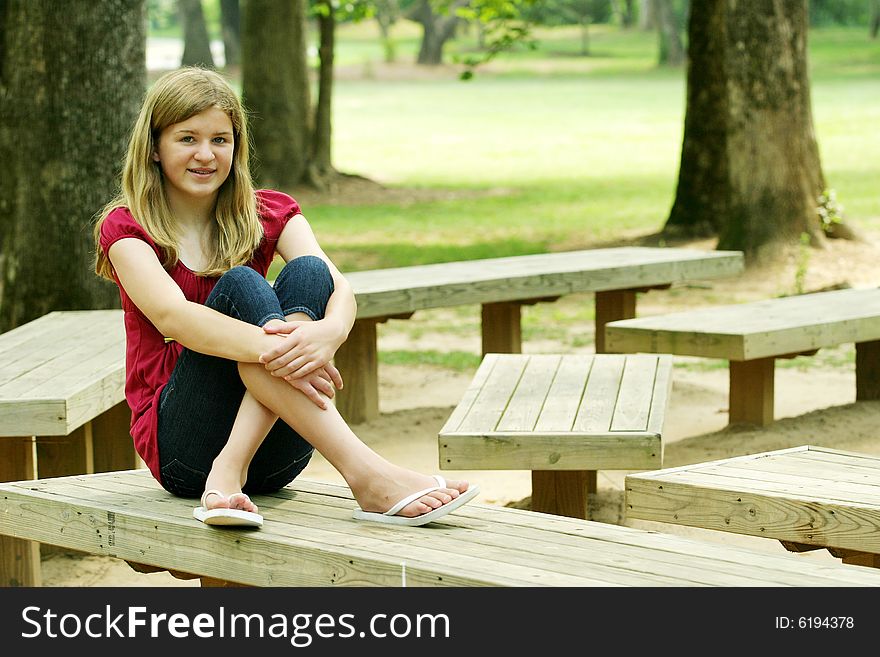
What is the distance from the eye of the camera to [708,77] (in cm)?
1135

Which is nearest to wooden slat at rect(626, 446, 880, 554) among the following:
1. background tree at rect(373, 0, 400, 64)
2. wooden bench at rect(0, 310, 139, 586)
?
wooden bench at rect(0, 310, 139, 586)

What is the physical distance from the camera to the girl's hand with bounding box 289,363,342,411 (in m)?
3.13

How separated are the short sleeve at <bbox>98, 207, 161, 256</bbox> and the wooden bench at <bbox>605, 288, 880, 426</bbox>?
9.30ft

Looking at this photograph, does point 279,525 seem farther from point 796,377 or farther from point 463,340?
point 463,340

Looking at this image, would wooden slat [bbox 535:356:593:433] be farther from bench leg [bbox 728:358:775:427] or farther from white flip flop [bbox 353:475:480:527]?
bench leg [bbox 728:358:775:427]

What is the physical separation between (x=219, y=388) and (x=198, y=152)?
0.61 metres

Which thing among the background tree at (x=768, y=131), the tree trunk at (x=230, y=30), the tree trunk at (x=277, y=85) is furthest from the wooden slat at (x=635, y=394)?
the tree trunk at (x=230, y=30)

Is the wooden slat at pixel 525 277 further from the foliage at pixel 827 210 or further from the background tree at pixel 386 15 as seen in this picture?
the background tree at pixel 386 15

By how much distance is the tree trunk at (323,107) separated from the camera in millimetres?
16906

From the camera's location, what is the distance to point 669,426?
6238 mm

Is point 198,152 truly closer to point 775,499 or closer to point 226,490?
point 226,490

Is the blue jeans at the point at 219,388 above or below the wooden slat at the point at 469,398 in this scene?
above

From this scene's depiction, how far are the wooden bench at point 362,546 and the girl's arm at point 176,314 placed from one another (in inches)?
16.5

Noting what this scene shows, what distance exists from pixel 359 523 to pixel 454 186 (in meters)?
15.6
